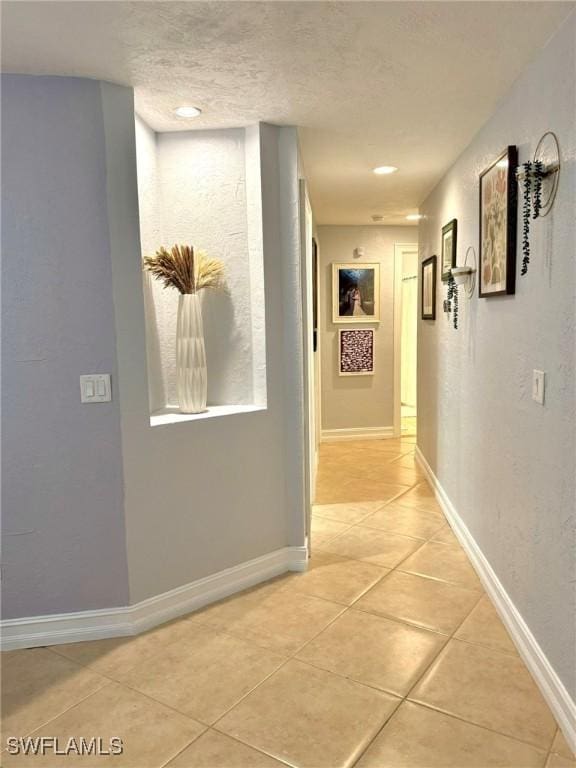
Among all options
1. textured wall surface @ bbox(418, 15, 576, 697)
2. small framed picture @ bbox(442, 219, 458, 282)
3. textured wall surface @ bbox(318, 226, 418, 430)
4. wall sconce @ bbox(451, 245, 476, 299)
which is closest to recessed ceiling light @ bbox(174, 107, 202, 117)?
textured wall surface @ bbox(418, 15, 576, 697)

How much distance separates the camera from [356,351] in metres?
6.05

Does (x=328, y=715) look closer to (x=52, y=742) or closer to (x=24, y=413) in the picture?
(x=52, y=742)

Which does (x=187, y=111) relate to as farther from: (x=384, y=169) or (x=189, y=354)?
(x=384, y=169)

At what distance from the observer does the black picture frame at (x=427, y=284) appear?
4176mm

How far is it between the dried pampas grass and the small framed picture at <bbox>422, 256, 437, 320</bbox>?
2.11 metres

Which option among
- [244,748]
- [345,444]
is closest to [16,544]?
[244,748]

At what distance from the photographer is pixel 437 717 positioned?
1.86m

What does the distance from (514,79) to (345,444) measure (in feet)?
13.7

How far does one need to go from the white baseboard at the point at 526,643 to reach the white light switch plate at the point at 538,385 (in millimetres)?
895

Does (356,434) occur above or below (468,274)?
below

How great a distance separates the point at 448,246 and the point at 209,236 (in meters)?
1.64

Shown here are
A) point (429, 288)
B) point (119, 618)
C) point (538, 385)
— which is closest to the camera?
point (538, 385)
